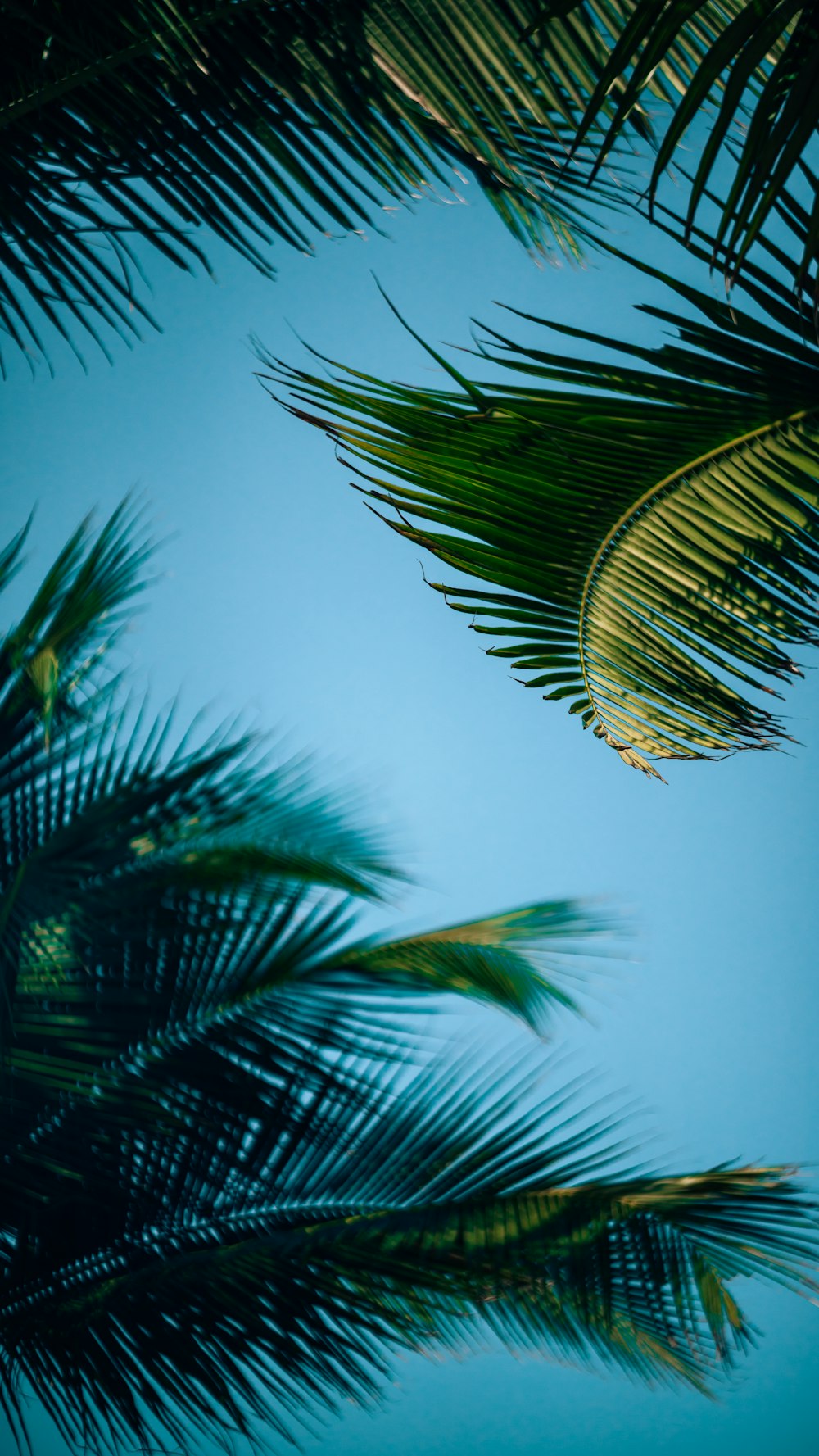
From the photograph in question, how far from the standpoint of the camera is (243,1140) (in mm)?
2426

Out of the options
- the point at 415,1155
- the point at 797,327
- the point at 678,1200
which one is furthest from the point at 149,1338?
the point at 797,327

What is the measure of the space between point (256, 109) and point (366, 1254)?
6.23 feet

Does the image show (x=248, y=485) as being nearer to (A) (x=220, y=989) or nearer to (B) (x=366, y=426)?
(A) (x=220, y=989)

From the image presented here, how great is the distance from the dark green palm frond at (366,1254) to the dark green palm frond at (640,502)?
165 centimetres

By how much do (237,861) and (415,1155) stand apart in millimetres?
908

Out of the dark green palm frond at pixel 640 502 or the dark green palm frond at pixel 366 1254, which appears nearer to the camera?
the dark green palm frond at pixel 640 502

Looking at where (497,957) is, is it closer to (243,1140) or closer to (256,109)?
(243,1140)

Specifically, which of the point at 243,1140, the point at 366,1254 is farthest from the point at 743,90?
the point at 243,1140

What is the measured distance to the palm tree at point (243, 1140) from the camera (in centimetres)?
205

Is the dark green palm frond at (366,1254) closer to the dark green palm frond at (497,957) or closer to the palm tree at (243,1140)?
the palm tree at (243,1140)

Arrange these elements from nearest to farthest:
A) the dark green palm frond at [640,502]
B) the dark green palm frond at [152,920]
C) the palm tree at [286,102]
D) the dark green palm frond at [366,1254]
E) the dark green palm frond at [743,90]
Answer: the dark green palm frond at [743,90] < the dark green palm frond at [640,502] < the palm tree at [286,102] < the dark green palm frond at [366,1254] < the dark green palm frond at [152,920]

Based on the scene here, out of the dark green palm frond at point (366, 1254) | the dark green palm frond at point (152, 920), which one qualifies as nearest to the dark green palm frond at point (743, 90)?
the dark green palm frond at point (366, 1254)

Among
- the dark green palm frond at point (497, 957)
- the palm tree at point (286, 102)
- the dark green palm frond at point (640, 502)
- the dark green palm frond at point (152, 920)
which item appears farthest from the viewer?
the dark green palm frond at point (497, 957)

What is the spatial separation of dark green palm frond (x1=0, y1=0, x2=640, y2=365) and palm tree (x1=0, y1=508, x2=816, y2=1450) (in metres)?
1.65
